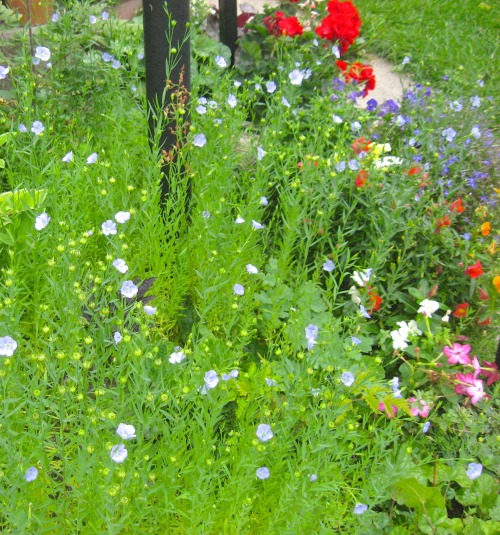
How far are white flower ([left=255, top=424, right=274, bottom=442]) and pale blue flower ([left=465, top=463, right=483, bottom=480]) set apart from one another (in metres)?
0.79

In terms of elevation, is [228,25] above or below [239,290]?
below

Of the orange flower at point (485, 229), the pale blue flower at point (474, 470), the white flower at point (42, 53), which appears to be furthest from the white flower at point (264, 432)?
the white flower at point (42, 53)

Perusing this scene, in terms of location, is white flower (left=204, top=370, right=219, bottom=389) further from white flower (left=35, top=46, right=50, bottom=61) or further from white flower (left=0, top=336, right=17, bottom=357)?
white flower (left=35, top=46, right=50, bottom=61)

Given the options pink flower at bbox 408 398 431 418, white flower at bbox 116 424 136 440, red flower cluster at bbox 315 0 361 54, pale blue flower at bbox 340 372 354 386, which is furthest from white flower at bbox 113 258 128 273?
red flower cluster at bbox 315 0 361 54

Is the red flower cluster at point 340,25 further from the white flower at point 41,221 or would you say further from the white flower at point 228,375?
the white flower at point 228,375

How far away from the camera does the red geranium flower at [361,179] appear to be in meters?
3.16

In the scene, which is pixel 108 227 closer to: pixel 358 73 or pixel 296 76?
pixel 296 76

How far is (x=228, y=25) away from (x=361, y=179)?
2.05 m

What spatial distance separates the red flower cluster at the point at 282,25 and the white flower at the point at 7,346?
2.91 meters

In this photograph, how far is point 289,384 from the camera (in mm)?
2260

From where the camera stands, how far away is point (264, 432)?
2098 mm

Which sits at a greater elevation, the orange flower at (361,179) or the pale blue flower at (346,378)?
the pale blue flower at (346,378)

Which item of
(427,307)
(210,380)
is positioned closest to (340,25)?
(427,307)

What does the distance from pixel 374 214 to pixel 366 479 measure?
1.17 meters
